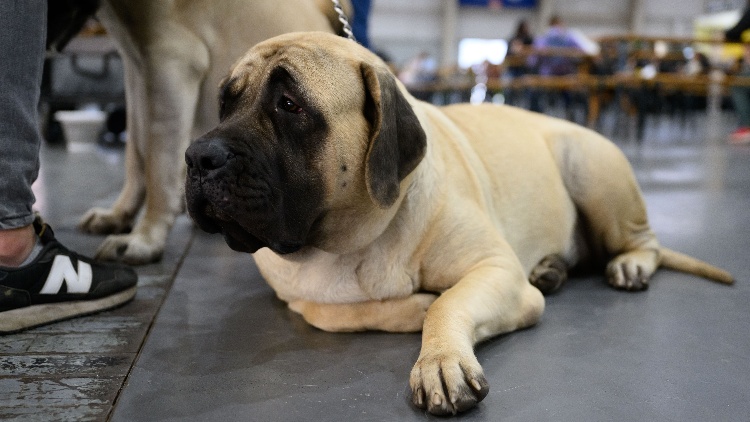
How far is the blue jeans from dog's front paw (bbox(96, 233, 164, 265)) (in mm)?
919

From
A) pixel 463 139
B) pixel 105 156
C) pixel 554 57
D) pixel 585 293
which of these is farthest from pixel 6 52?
pixel 554 57

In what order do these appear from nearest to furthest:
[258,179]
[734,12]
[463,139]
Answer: [258,179] < [463,139] < [734,12]

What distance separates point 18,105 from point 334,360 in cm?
118

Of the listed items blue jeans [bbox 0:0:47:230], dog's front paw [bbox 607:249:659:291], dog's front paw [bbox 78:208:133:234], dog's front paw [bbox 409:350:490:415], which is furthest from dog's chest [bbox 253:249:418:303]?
dog's front paw [bbox 78:208:133:234]

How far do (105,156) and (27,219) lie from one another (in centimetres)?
691

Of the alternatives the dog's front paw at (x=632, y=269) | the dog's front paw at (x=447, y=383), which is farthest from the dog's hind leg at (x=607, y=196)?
the dog's front paw at (x=447, y=383)

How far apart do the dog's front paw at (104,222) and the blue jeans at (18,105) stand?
1595 millimetres

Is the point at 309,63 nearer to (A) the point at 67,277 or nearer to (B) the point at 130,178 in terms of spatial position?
(A) the point at 67,277

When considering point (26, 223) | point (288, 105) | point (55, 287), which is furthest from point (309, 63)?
point (55, 287)

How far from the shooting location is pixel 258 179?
69.4 inches

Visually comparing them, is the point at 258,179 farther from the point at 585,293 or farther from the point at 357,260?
the point at 585,293

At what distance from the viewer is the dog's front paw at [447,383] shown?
1560mm

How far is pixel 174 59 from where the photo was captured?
2947 mm

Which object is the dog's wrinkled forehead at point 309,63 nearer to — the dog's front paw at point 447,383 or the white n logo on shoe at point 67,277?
the dog's front paw at point 447,383
